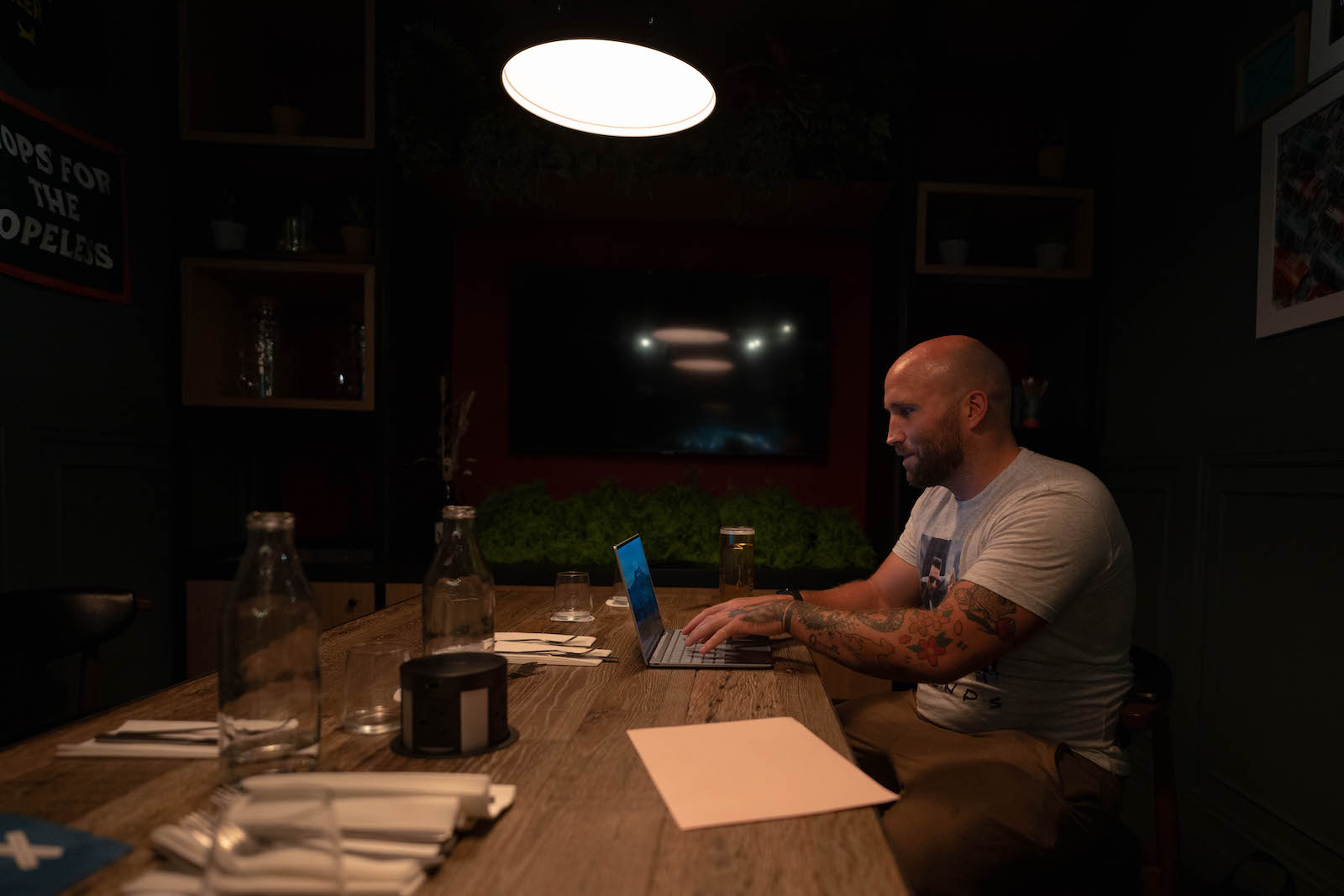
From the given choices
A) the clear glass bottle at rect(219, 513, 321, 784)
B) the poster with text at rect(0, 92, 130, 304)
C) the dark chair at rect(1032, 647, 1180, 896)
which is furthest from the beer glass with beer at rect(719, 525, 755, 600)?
the poster with text at rect(0, 92, 130, 304)

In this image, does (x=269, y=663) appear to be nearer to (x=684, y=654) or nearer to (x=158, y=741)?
(x=158, y=741)

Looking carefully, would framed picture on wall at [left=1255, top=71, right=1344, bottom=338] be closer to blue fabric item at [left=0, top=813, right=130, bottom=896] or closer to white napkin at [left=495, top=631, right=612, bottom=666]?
white napkin at [left=495, top=631, right=612, bottom=666]

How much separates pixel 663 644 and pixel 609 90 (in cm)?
120

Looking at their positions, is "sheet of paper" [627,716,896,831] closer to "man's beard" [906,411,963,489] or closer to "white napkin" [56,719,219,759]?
"white napkin" [56,719,219,759]

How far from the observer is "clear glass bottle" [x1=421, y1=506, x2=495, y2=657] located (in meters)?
1.13

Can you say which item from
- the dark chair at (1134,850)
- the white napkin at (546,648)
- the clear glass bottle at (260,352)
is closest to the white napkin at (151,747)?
the white napkin at (546,648)

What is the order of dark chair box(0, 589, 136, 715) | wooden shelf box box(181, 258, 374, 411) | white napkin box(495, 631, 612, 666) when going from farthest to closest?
wooden shelf box box(181, 258, 374, 411)
dark chair box(0, 589, 136, 715)
white napkin box(495, 631, 612, 666)

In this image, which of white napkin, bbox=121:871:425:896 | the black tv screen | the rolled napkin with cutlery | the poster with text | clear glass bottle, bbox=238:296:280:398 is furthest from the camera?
the black tv screen

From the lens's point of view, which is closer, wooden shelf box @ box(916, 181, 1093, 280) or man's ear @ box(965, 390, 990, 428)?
man's ear @ box(965, 390, 990, 428)

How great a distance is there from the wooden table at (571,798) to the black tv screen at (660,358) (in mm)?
2402

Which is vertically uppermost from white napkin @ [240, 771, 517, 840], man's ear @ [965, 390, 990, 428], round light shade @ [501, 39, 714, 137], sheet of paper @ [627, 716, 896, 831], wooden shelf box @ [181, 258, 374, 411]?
round light shade @ [501, 39, 714, 137]

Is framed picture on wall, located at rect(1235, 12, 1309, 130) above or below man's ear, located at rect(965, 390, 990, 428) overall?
above

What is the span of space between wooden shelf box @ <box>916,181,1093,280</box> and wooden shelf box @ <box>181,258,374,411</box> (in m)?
2.34

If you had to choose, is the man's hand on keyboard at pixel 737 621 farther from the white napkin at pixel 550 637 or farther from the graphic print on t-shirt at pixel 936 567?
the graphic print on t-shirt at pixel 936 567
